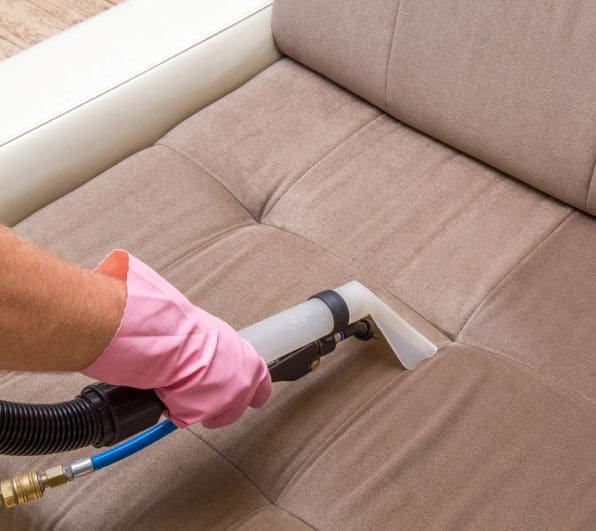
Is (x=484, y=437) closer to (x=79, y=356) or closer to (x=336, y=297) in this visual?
(x=336, y=297)

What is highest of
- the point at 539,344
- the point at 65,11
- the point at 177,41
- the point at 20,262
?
the point at 20,262

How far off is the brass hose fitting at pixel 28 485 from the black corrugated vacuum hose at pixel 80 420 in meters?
A: 0.04

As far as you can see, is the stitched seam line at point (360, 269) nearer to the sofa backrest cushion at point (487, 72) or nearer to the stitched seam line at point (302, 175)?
the stitched seam line at point (302, 175)

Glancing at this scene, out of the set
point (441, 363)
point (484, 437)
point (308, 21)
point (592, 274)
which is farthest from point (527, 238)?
point (308, 21)

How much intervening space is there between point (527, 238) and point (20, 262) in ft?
2.75

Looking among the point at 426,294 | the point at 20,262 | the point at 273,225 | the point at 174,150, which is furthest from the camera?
the point at 174,150

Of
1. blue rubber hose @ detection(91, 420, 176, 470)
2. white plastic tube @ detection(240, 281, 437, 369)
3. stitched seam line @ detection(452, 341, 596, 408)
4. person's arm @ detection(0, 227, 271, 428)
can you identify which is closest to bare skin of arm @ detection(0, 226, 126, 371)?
person's arm @ detection(0, 227, 271, 428)

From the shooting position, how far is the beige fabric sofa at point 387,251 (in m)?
1.13

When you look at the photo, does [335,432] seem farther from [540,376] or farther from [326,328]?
[540,376]

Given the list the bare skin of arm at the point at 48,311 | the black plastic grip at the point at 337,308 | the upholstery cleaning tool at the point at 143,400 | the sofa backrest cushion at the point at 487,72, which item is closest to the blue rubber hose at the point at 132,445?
the upholstery cleaning tool at the point at 143,400

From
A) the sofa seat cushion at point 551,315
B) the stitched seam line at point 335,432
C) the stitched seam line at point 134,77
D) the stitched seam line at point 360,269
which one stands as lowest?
the stitched seam line at point 335,432

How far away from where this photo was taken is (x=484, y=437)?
1157mm

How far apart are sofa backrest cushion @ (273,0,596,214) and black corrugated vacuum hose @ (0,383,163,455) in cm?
77

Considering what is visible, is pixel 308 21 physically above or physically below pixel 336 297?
above
